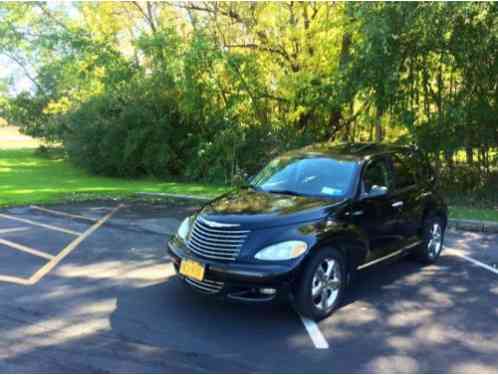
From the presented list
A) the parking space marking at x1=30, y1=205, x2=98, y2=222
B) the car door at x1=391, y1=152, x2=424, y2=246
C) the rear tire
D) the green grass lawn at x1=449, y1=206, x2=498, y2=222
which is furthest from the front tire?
the parking space marking at x1=30, y1=205, x2=98, y2=222

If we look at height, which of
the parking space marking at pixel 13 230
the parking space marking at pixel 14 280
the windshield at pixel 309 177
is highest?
the windshield at pixel 309 177

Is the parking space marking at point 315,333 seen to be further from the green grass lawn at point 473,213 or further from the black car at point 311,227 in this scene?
the green grass lawn at point 473,213

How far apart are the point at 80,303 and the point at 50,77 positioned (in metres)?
27.3

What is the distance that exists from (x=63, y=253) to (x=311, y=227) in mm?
3968

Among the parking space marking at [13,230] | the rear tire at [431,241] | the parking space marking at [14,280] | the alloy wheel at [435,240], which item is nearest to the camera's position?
the parking space marking at [14,280]

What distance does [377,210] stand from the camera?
503 centimetres

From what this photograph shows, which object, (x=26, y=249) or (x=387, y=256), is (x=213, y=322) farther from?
(x=26, y=249)

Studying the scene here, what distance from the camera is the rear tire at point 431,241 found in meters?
5.96

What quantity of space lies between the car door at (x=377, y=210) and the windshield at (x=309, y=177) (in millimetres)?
202

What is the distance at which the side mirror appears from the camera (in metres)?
4.96

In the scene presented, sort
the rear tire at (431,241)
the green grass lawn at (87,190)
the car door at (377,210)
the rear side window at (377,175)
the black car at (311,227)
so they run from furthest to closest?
the green grass lawn at (87,190) → the rear tire at (431,241) → the rear side window at (377,175) → the car door at (377,210) → the black car at (311,227)

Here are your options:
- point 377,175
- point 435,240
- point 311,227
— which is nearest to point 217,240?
point 311,227

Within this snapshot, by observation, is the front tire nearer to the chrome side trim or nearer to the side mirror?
the chrome side trim

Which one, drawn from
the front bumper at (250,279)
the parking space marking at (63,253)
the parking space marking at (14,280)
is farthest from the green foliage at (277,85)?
the parking space marking at (14,280)
